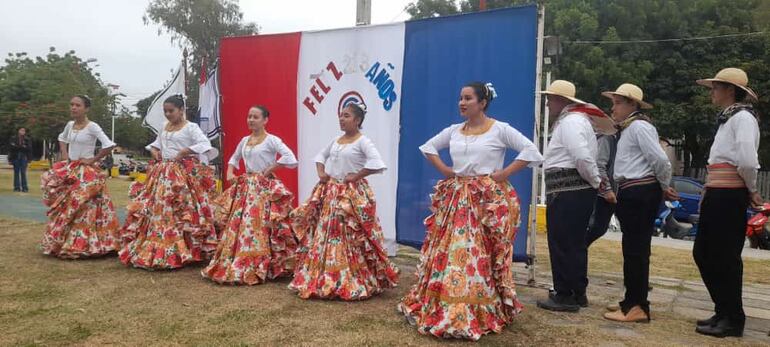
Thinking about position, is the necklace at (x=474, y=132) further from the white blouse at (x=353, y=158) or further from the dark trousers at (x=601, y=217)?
the dark trousers at (x=601, y=217)

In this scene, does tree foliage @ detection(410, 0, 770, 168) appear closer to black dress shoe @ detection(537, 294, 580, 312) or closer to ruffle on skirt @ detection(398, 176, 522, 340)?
black dress shoe @ detection(537, 294, 580, 312)

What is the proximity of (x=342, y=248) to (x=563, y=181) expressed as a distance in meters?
1.66

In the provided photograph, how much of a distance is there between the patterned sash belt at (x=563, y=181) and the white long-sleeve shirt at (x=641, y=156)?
28 centimetres

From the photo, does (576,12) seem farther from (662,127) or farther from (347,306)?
(347,306)

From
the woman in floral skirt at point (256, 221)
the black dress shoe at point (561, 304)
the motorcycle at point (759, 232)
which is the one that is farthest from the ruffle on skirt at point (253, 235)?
the motorcycle at point (759, 232)

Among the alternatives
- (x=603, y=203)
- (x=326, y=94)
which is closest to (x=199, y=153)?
(x=326, y=94)

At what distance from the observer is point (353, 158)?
422 cm

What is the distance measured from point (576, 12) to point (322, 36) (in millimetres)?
12002

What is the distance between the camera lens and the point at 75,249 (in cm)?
531

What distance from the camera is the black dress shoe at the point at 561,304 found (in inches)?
153

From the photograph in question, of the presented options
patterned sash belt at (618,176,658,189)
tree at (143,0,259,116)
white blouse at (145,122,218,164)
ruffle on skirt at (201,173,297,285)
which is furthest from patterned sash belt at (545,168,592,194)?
tree at (143,0,259,116)

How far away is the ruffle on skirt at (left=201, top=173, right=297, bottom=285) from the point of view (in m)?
4.56

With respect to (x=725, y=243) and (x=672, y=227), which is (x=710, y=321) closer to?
(x=725, y=243)

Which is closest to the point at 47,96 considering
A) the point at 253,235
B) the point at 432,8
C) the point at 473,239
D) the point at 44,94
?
the point at 44,94
